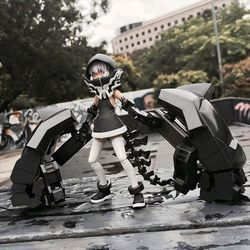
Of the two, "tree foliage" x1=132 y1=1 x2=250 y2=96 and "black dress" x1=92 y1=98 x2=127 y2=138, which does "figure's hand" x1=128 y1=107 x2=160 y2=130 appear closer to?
"black dress" x1=92 y1=98 x2=127 y2=138

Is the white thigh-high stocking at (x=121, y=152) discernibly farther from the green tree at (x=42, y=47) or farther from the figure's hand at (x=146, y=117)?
the green tree at (x=42, y=47)

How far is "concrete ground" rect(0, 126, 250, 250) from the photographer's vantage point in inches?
137

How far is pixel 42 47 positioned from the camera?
19.1 metres

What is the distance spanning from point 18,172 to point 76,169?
18.6 feet

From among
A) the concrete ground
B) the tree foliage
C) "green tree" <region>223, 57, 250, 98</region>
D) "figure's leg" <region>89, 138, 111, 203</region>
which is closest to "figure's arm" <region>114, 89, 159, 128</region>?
"figure's leg" <region>89, 138, 111, 203</region>

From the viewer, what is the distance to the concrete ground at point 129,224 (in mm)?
3484

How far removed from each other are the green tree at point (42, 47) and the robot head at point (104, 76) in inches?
544

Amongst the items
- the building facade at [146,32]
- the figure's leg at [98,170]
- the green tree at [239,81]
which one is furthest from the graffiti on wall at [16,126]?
the building facade at [146,32]

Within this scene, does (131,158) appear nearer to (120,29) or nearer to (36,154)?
(36,154)

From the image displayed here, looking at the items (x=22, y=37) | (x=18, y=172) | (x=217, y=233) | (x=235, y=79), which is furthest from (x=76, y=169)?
(x=235, y=79)

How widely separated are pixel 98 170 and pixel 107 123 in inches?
25.9

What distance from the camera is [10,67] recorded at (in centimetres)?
1961

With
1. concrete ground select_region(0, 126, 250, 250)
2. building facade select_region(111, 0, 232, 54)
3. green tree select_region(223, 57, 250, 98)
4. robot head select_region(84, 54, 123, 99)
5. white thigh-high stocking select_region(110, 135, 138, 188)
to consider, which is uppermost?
building facade select_region(111, 0, 232, 54)

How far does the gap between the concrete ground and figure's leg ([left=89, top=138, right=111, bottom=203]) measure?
0.39 ft
